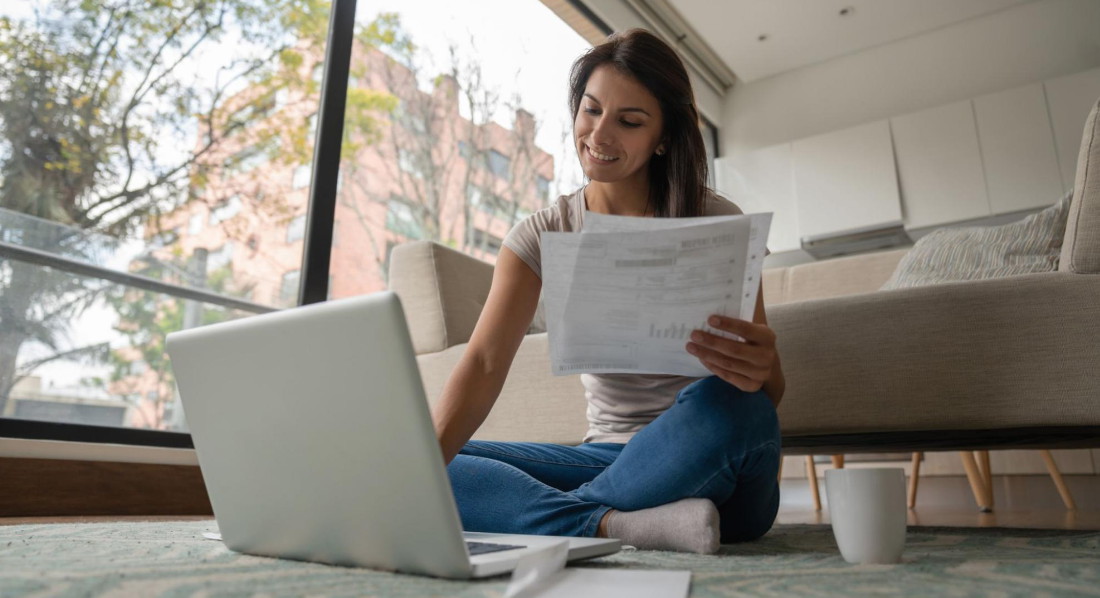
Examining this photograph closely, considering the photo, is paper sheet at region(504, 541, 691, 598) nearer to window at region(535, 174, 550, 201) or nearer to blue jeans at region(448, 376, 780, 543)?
blue jeans at region(448, 376, 780, 543)

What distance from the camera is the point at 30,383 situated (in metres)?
2.20

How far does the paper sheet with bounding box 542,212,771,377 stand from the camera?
0.73m

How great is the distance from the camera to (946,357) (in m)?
1.34

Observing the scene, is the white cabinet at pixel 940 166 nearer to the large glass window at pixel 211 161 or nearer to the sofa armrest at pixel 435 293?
the large glass window at pixel 211 161

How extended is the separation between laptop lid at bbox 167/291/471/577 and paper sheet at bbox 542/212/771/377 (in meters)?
0.26

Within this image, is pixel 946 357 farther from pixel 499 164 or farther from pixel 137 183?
pixel 499 164

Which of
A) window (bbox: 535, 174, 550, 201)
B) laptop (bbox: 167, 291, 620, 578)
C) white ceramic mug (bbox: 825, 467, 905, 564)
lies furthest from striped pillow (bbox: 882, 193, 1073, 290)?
window (bbox: 535, 174, 550, 201)

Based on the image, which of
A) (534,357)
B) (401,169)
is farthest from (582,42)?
(534,357)

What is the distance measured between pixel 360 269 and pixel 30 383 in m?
1.74

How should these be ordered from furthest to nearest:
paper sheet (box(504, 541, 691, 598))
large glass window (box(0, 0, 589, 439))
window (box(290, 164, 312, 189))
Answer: window (box(290, 164, 312, 189))
large glass window (box(0, 0, 589, 439))
paper sheet (box(504, 541, 691, 598))

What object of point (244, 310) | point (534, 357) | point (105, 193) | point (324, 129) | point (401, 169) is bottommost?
point (534, 357)

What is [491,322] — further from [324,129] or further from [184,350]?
[324,129]

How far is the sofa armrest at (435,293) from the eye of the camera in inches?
84.3

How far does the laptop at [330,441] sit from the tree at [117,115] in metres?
1.88
